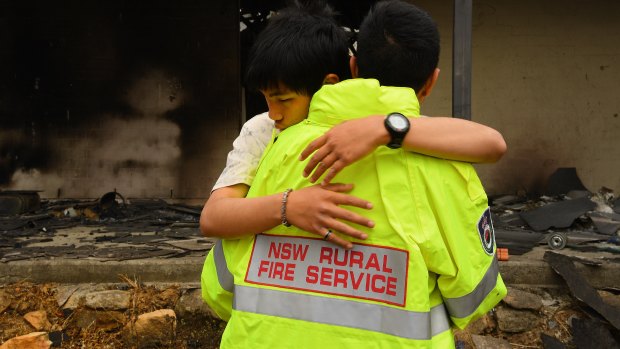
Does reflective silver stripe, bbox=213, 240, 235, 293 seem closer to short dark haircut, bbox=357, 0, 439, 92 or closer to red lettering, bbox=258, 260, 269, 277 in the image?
red lettering, bbox=258, 260, 269, 277

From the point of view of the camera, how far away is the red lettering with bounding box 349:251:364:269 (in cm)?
120

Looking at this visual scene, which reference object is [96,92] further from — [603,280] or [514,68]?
[603,280]

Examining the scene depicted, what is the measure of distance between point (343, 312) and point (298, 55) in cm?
70

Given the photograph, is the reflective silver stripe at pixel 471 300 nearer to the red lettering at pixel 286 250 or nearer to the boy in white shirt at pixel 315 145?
the boy in white shirt at pixel 315 145

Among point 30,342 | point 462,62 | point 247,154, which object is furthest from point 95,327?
point 462,62

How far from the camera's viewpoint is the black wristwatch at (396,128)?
1187 millimetres

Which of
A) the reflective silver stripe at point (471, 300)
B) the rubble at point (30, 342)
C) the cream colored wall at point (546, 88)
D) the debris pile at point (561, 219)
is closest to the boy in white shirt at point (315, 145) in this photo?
the reflective silver stripe at point (471, 300)

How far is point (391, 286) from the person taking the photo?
117 cm

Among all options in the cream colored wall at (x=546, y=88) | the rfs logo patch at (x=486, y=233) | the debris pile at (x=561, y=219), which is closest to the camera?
the rfs logo patch at (x=486, y=233)

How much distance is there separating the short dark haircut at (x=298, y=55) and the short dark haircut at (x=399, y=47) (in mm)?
185

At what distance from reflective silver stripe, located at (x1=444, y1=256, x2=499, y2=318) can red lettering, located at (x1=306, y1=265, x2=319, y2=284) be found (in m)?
0.30

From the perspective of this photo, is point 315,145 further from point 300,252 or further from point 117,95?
point 117,95

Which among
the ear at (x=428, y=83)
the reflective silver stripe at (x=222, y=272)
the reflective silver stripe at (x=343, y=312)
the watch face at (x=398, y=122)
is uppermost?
the ear at (x=428, y=83)

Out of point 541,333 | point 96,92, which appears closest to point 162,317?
point 541,333
